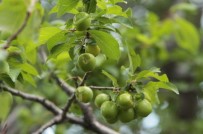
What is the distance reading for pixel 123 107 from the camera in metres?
1.49

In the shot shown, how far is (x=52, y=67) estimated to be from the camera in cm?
238

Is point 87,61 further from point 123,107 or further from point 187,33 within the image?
point 187,33

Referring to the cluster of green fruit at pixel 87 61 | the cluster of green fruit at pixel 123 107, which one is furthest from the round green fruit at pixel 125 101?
the cluster of green fruit at pixel 87 61

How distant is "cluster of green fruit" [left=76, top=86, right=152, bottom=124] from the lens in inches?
58.6

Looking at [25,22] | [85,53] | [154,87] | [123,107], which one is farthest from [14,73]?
[25,22]

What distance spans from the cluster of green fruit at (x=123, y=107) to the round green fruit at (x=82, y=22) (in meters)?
0.20

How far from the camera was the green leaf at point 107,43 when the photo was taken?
1.52m

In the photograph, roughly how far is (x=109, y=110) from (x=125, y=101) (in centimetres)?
7

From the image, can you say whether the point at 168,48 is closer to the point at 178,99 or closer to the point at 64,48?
the point at 178,99

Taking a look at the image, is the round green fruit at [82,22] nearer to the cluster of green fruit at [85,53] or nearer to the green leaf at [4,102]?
the cluster of green fruit at [85,53]

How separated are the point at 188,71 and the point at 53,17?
143cm

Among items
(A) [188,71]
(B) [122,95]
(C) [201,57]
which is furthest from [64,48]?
(A) [188,71]

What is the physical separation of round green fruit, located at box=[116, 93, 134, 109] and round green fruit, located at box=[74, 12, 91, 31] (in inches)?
9.2

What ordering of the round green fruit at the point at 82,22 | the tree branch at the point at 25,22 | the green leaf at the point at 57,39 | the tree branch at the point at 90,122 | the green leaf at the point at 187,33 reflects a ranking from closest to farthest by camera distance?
the tree branch at the point at 25,22
the round green fruit at the point at 82,22
the green leaf at the point at 57,39
the tree branch at the point at 90,122
the green leaf at the point at 187,33
